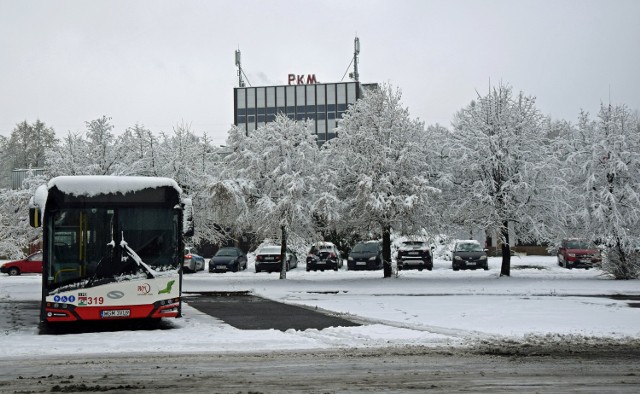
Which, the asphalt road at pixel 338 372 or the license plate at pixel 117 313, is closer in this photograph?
the asphalt road at pixel 338 372

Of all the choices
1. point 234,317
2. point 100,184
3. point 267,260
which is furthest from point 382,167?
point 100,184

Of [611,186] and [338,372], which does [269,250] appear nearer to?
[611,186]

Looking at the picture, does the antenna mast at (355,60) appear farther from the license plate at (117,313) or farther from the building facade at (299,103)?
the license plate at (117,313)

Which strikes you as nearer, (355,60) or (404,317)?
(404,317)

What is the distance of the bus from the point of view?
13695 millimetres

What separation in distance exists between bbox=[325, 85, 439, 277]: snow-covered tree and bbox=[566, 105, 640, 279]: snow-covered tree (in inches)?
272

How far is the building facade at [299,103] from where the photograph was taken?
85.4m

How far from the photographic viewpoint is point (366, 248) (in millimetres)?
39625

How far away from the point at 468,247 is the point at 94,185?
27818 millimetres

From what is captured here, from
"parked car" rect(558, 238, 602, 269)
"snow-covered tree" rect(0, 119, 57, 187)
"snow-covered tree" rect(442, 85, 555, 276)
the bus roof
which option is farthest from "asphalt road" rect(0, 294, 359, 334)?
"snow-covered tree" rect(0, 119, 57, 187)

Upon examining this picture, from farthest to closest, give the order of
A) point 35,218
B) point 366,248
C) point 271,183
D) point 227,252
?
1. point 227,252
2. point 366,248
3. point 271,183
4. point 35,218

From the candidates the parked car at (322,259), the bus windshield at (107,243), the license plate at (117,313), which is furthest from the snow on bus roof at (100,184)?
the parked car at (322,259)

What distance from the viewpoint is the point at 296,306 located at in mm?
20438

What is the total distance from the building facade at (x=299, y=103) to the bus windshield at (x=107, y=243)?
70888 millimetres
